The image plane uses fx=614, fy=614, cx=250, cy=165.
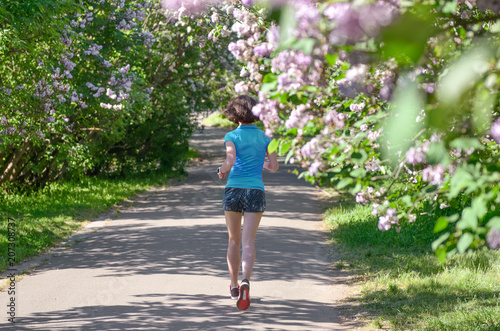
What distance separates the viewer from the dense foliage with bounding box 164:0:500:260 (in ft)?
7.25

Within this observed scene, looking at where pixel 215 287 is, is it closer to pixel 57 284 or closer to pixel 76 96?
pixel 57 284

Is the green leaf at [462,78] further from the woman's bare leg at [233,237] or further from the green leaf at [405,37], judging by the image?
the woman's bare leg at [233,237]

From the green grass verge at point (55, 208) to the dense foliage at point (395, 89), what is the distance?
5409mm

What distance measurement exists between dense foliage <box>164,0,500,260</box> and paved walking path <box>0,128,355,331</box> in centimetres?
230

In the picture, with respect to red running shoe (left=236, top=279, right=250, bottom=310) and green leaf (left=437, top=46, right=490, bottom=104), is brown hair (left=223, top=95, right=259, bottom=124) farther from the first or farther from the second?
green leaf (left=437, top=46, right=490, bottom=104)

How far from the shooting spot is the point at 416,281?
6688 millimetres

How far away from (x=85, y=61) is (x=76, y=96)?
1.28m

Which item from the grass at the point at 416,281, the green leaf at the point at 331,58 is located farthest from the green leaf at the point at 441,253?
the grass at the point at 416,281

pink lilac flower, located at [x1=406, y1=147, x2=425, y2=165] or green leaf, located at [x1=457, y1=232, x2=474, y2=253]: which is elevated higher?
pink lilac flower, located at [x1=406, y1=147, x2=425, y2=165]

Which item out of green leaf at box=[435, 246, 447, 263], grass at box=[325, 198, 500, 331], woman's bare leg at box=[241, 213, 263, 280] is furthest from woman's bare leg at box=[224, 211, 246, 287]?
green leaf at box=[435, 246, 447, 263]

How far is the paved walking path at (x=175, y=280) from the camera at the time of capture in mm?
5621

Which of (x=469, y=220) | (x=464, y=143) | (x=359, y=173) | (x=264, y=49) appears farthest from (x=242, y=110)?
(x=469, y=220)

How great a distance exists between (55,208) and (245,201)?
6823 millimetres

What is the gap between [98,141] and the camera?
1577 centimetres
